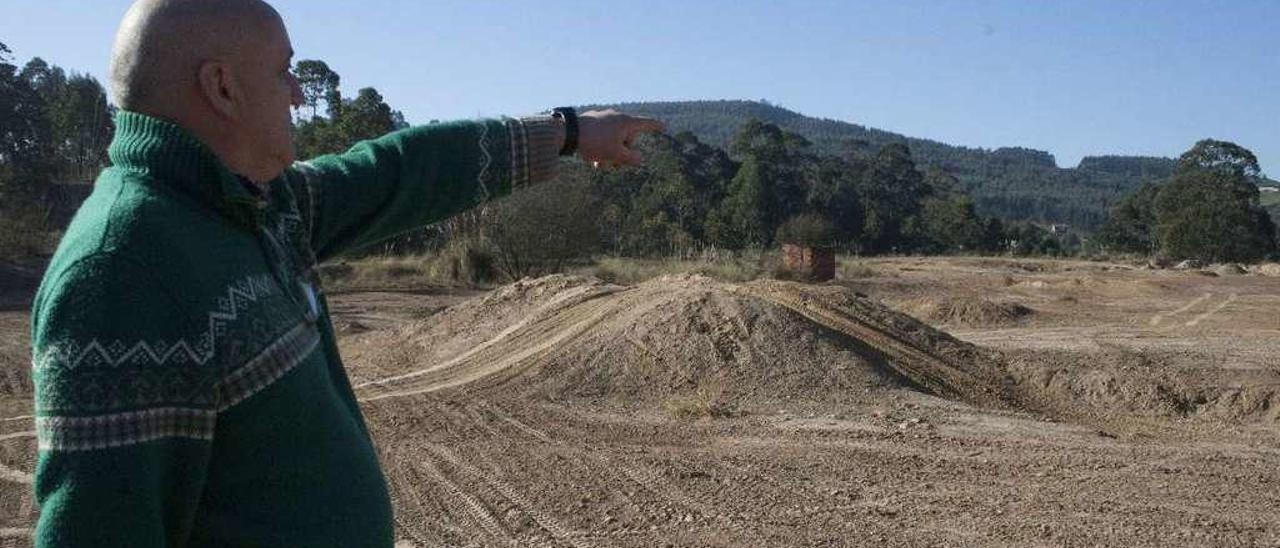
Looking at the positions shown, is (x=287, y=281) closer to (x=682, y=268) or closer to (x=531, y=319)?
(x=531, y=319)

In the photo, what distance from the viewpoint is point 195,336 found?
58.1 inches

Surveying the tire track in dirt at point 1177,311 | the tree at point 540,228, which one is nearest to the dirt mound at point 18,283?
the tree at point 540,228

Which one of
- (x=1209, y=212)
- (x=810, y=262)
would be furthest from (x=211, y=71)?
(x=1209, y=212)

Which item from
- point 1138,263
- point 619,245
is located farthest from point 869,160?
point 619,245

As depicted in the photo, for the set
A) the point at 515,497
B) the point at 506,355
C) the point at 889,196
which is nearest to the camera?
the point at 515,497

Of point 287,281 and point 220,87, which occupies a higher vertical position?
point 220,87

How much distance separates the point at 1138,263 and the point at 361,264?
1011 inches

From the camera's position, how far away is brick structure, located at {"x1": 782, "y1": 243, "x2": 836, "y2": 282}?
80.0ft

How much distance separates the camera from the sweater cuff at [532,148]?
243 cm

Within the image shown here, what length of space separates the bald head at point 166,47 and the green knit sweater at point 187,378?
0.13ft

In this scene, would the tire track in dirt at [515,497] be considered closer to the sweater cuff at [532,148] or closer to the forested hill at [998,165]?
the sweater cuff at [532,148]

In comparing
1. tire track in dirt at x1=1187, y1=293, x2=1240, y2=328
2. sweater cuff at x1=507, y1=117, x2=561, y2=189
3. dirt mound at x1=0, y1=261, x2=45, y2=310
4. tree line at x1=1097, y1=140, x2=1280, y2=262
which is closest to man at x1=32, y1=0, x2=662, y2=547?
sweater cuff at x1=507, y1=117, x2=561, y2=189

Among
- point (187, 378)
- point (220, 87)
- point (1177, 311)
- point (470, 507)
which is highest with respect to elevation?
point (220, 87)

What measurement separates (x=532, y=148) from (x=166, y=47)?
3.10 feet
